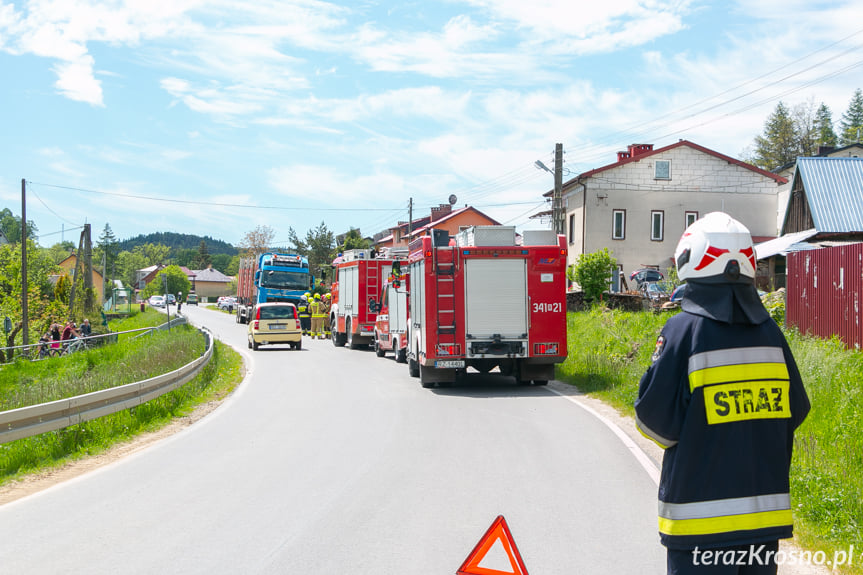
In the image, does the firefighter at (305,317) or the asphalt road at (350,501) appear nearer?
the asphalt road at (350,501)

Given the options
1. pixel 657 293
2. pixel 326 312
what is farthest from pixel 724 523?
pixel 326 312

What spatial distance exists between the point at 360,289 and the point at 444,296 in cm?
1223

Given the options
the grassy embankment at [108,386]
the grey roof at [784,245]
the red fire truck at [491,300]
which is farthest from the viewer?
the grey roof at [784,245]

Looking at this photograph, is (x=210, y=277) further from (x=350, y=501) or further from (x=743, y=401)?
(x=743, y=401)

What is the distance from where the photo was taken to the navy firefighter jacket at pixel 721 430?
3.12 metres

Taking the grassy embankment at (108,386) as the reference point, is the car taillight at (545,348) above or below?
above

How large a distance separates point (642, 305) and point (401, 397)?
17.3 m

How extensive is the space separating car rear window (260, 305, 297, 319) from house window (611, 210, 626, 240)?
69.5 ft

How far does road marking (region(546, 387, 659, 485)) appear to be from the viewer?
27.6ft

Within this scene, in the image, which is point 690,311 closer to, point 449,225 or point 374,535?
point 374,535

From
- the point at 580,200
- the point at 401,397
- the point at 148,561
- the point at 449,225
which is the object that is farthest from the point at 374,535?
the point at 449,225

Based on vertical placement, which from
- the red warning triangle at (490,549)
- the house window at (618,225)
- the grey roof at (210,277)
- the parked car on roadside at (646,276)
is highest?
the house window at (618,225)

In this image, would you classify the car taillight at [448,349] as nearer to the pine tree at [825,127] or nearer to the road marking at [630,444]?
the road marking at [630,444]

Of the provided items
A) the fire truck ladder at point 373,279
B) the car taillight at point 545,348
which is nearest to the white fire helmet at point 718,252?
the car taillight at point 545,348
